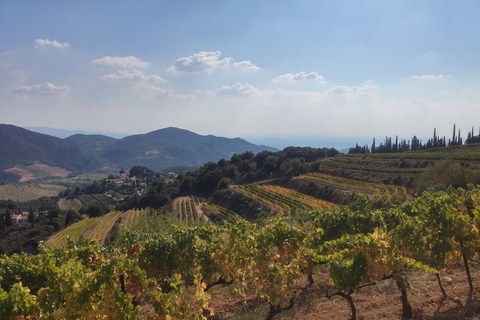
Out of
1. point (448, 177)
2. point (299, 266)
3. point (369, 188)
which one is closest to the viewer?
point (299, 266)

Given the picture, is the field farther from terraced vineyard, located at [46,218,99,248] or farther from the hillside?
the hillside

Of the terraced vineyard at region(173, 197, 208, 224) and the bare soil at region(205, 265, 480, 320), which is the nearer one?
the bare soil at region(205, 265, 480, 320)

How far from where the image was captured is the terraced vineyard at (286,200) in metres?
38.0

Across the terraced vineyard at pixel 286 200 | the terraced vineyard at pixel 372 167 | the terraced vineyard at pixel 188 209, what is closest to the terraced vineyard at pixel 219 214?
the terraced vineyard at pixel 188 209

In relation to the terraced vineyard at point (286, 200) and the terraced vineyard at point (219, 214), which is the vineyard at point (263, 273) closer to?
the terraced vineyard at point (286, 200)

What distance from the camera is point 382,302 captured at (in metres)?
8.66

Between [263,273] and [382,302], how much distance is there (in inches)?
141

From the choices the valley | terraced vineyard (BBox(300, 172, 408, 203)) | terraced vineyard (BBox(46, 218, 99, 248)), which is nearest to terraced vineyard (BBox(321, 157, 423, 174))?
terraced vineyard (BBox(300, 172, 408, 203))

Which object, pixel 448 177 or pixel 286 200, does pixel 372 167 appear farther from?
pixel 448 177

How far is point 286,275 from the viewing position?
26.1 ft

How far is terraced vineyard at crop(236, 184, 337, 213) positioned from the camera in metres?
38.0

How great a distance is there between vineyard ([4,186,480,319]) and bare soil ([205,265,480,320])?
0.03 meters

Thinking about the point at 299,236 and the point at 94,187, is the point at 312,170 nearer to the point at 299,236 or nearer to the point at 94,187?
the point at 299,236

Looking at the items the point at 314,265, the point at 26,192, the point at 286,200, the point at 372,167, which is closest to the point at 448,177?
the point at 286,200
